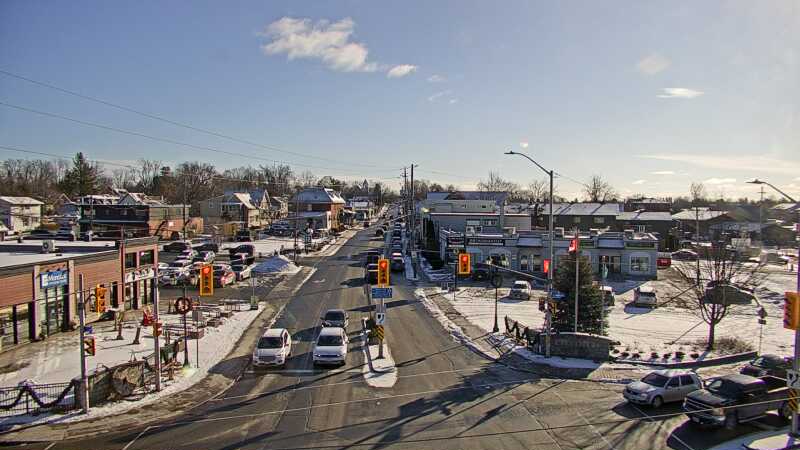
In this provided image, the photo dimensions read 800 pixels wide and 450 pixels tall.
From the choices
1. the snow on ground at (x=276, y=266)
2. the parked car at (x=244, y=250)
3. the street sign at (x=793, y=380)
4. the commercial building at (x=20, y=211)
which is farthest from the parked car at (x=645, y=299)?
the commercial building at (x=20, y=211)

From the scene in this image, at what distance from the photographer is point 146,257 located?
39188mm

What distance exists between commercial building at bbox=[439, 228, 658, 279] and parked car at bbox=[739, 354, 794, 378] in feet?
101

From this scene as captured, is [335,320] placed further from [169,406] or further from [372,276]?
[372,276]

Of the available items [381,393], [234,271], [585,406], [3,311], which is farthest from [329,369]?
[234,271]

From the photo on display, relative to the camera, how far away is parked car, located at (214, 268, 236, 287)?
46438mm

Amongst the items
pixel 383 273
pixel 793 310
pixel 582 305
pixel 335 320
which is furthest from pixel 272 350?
pixel 793 310

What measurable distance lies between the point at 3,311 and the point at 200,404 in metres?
13.4

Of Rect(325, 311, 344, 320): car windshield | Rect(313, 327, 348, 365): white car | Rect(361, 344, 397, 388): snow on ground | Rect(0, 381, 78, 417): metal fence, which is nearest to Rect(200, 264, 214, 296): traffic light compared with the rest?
Rect(325, 311, 344, 320): car windshield

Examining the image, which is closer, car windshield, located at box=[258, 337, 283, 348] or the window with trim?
car windshield, located at box=[258, 337, 283, 348]

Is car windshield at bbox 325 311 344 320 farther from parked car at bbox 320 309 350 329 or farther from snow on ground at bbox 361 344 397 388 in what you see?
snow on ground at bbox 361 344 397 388

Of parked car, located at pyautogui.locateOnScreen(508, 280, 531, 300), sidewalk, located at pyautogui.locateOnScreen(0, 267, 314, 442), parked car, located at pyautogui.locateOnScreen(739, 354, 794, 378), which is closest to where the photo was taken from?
sidewalk, located at pyautogui.locateOnScreen(0, 267, 314, 442)

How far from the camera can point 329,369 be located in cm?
2438

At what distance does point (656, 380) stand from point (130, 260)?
3317 cm

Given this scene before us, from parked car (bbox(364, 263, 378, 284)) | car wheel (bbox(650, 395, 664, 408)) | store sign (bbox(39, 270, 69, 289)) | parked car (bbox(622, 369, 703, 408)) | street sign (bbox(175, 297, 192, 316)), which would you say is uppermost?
store sign (bbox(39, 270, 69, 289))
